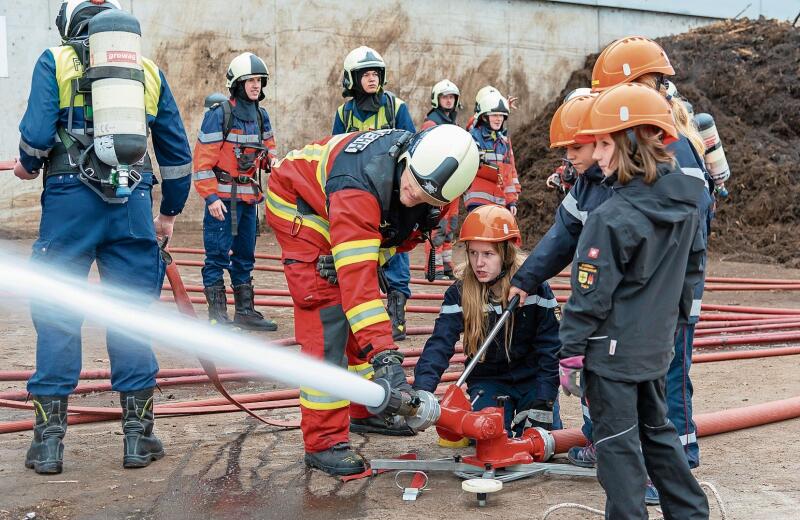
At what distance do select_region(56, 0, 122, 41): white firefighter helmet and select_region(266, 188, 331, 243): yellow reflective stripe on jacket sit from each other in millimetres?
1067

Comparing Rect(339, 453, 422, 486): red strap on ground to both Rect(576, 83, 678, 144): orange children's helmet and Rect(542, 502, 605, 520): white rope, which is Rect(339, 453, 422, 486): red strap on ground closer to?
Rect(542, 502, 605, 520): white rope

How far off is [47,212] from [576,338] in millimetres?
2378

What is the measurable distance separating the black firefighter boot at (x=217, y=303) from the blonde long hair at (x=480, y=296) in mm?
3452

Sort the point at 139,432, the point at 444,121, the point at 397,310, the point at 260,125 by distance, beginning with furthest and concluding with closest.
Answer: the point at 444,121, the point at 260,125, the point at 397,310, the point at 139,432

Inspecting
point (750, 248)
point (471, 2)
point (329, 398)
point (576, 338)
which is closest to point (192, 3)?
point (471, 2)

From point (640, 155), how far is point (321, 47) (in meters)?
11.6

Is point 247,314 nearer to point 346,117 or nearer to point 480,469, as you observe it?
point 346,117

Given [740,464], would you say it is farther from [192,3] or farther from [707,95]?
[707,95]

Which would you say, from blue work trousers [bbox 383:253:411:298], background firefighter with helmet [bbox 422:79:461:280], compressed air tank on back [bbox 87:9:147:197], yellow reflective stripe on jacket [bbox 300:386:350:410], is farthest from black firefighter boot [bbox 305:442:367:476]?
background firefighter with helmet [bbox 422:79:461:280]

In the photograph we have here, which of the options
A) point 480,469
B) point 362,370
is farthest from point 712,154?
point 480,469

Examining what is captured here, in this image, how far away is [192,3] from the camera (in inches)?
531

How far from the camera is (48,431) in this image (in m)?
4.32

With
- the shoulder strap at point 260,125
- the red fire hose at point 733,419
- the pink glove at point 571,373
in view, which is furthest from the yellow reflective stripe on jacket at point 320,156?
the shoulder strap at point 260,125

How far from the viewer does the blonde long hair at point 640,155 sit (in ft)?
10.8
